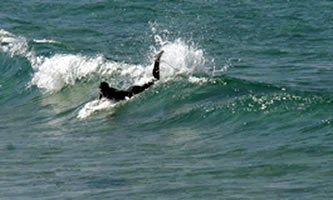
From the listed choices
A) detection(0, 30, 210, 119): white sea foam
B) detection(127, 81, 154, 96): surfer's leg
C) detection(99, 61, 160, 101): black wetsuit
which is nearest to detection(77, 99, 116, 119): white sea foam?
detection(0, 30, 210, 119): white sea foam

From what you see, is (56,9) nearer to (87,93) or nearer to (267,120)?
(87,93)

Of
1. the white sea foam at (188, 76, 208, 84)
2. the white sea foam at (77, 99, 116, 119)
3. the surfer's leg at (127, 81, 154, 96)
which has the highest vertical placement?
the white sea foam at (188, 76, 208, 84)

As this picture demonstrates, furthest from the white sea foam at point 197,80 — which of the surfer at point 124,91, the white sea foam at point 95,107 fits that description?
the white sea foam at point 95,107

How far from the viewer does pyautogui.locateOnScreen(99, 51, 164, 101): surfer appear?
15928 mm

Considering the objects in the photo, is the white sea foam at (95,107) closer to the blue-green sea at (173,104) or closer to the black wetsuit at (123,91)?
the blue-green sea at (173,104)

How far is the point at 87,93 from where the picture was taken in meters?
19.2

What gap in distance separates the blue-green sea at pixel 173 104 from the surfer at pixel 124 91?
177 millimetres

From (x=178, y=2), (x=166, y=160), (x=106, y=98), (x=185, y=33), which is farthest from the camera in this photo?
(x=178, y=2)

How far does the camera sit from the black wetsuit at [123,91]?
15962 millimetres

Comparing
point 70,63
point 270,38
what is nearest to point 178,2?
point 270,38

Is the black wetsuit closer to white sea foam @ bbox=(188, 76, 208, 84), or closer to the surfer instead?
the surfer

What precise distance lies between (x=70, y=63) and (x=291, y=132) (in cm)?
1040

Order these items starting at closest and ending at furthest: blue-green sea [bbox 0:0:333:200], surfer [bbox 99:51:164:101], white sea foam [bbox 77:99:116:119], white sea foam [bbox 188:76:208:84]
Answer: blue-green sea [bbox 0:0:333:200], surfer [bbox 99:51:164:101], white sea foam [bbox 77:99:116:119], white sea foam [bbox 188:76:208:84]

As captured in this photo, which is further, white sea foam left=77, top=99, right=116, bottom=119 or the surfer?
white sea foam left=77, top=99, right=116, bottom=119
